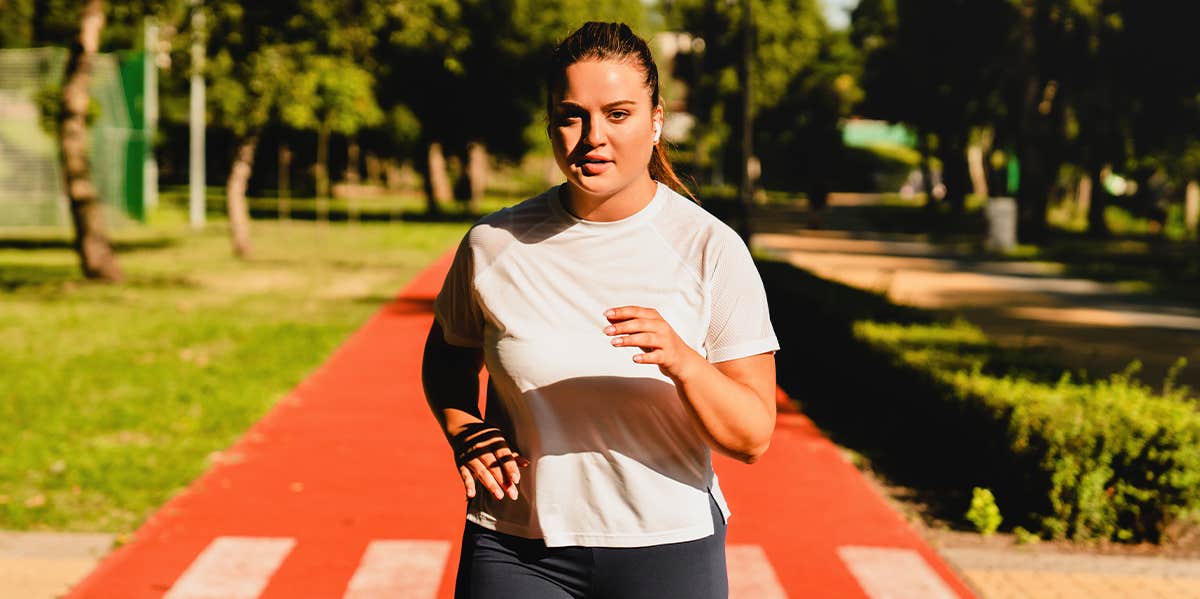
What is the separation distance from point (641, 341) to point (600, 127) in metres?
0.45

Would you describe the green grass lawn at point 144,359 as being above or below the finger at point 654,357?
below

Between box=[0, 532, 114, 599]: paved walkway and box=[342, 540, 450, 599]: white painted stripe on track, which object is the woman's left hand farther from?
box=[0, 532, 114, 599]: paved walkway

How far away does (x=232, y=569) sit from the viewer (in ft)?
21.1

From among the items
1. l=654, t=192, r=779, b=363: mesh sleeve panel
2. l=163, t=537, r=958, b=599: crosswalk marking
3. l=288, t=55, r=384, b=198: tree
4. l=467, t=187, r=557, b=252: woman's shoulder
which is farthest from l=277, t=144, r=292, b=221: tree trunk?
l=654, t=192, r=779, b=363: mesh sleeve panel

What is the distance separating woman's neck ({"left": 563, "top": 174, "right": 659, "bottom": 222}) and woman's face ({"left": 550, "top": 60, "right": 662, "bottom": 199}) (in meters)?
0.02

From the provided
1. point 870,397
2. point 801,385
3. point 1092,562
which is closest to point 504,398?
point 1092,562

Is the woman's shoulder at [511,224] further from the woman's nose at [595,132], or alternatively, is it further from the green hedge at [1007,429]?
the green hedge at [1007,429]

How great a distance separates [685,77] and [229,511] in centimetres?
8074

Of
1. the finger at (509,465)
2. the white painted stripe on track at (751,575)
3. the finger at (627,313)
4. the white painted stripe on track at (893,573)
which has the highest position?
the finger at (627,313)

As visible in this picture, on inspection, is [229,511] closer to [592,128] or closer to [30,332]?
[592,128]

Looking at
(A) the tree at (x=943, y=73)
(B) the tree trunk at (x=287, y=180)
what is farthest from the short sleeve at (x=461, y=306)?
(B) the tree trunk at (x=287, y=180)

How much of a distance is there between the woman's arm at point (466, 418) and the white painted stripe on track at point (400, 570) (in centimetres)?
336

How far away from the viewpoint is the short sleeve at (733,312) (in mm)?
2506

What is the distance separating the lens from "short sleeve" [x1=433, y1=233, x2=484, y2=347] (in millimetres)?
2709
